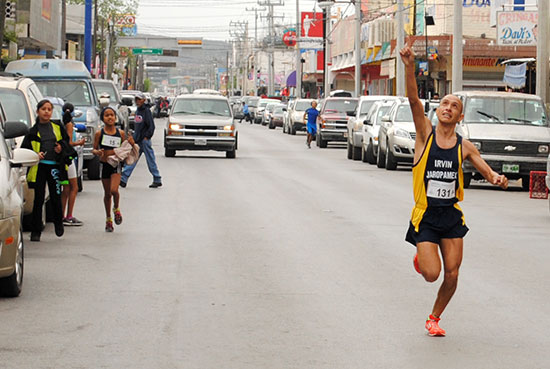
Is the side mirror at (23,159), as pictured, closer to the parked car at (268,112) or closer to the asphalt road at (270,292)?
the asphalt road at (270,292)

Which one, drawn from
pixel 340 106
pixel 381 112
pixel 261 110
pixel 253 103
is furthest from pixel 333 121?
pixel 253 103

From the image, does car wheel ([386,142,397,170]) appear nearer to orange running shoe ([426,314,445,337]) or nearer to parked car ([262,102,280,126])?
orange running shoe ([426,314,445,337])

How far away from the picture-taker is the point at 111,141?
1535cm

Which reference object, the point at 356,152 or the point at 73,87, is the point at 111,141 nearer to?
the point at 73,87

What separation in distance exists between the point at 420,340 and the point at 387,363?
0.85m

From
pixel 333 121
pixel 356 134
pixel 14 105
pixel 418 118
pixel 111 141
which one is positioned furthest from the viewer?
pixel 333 121

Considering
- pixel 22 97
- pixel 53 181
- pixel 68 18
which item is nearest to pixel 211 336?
pixel 53 181

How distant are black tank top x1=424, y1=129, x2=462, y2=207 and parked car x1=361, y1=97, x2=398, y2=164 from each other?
23221 millimetres

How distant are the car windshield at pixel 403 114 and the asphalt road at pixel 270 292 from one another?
10076 mm

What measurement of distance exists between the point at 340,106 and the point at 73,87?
19.5 meters

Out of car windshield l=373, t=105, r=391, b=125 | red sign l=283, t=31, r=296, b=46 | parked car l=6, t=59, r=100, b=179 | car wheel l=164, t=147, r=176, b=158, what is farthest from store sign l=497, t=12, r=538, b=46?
red sign l=283, t=31, r=296, b=46

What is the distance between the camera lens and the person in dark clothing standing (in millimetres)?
13555

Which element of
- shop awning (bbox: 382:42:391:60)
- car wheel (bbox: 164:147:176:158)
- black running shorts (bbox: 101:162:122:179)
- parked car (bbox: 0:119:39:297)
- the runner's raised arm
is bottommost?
parked car (bbox: 0:119:39:297)

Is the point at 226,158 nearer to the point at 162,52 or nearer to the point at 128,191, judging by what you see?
the point at 128,191
